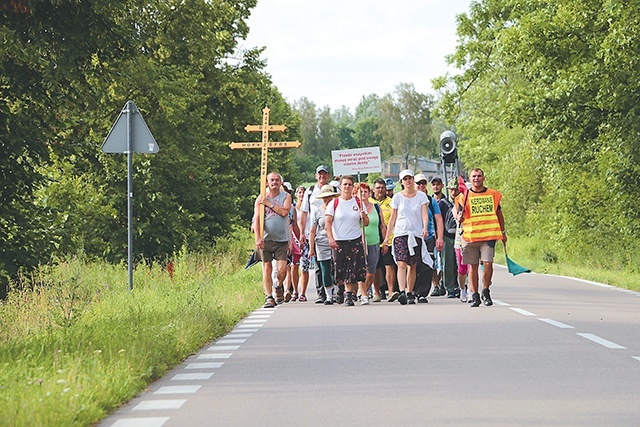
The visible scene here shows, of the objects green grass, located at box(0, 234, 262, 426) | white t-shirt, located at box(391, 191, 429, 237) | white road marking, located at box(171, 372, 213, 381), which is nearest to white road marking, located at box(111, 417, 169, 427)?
green grass, located at box(0, 234, 262, 426)

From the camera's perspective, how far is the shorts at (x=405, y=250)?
19.8 meters

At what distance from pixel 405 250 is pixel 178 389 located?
1043 centimetres

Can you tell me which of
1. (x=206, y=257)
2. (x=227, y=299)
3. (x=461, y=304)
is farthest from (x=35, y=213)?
(x=206, y=257)

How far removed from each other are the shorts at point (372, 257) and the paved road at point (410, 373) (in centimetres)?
308

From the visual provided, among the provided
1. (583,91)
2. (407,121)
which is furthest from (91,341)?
(407,121)

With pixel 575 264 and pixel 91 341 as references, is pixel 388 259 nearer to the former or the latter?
pixel 91 341

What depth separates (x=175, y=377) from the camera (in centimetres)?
1059

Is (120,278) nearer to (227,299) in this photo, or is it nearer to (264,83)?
(227,299)

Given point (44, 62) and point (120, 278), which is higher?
point (44, 62)

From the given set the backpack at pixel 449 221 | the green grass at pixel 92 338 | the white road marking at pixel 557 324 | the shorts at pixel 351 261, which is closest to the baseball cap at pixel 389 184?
the backpack at pixel 449 221

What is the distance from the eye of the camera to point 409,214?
65.5 ft

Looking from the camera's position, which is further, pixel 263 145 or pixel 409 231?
pixel 263 145

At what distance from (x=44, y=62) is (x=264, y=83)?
127ft

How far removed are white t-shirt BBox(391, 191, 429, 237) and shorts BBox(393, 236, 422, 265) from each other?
0.09 metres
